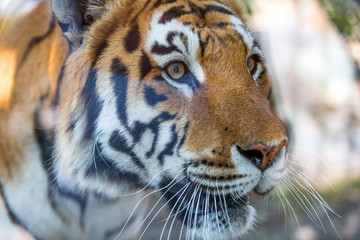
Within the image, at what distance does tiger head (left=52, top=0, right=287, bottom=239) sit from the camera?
Result: 78cm

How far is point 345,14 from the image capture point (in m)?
1.30

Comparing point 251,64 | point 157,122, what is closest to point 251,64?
point 251,64

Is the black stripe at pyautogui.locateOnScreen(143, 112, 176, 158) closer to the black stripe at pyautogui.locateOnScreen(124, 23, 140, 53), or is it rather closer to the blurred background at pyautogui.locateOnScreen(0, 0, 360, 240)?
the black stripe at pyautogui.locateOnScreen(124, 23, 140, 53)

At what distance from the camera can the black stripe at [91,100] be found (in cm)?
81

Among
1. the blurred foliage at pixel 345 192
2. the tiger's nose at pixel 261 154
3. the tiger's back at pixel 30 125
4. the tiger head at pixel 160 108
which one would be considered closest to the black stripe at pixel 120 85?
the tiger head at pixel 160 108

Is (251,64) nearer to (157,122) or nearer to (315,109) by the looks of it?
(157,122)

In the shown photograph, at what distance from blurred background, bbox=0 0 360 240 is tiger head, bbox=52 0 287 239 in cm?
24

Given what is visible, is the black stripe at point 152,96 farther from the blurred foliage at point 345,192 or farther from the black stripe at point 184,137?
the blurred foliage at point 345,192

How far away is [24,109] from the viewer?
2.74ft

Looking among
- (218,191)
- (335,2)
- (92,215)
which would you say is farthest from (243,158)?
(335,2)

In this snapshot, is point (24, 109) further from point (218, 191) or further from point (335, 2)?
point (335, 2)

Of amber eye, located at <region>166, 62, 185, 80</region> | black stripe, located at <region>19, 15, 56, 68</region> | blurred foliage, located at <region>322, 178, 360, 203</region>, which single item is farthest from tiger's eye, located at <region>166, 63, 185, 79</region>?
blurred foliage, located at <region>322, 178, 360, 203</region>

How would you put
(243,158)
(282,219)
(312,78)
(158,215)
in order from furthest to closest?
1. (312,78)
2. (282,219)
3. (158,215)
4. (243,158)

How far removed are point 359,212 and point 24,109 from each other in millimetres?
1116
